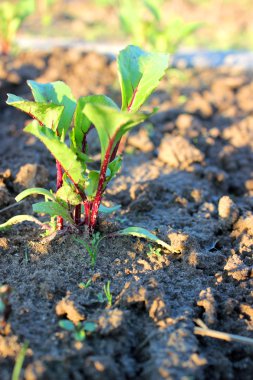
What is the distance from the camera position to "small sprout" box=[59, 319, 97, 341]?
1.99 m

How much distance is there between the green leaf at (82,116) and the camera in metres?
2.22

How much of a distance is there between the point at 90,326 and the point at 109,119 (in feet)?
2.87

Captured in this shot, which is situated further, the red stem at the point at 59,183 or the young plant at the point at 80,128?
the red stem at the point at 59,183

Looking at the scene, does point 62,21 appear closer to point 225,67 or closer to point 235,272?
point 225,67

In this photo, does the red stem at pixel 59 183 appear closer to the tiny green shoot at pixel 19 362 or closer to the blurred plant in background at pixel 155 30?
the tiny green shoot at pixel 19 362

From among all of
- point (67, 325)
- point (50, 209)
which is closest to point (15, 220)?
point (50, 209)

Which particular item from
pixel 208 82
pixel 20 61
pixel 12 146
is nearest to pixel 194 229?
pixel 12 146

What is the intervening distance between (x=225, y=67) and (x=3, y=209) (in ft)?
12.9

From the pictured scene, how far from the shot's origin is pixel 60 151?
7.25 ft

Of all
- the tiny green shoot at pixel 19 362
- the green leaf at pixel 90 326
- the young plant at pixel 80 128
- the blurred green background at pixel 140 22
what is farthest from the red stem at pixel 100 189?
the blurred green background at pixel 140 22

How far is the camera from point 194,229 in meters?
2.87

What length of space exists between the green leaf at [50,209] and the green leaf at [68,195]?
5 centimetres

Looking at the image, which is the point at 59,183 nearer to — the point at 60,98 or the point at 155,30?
the point at 60,98

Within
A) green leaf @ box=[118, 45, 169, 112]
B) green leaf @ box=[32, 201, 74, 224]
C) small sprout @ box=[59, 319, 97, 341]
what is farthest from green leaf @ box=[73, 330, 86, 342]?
green leaf @ box=[118, 45, 169, 112]
